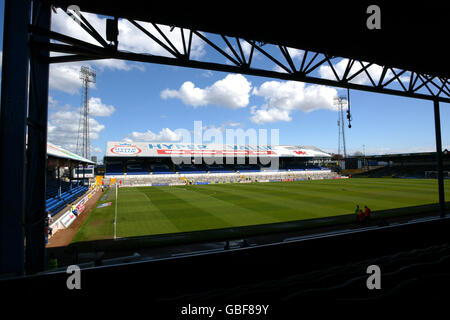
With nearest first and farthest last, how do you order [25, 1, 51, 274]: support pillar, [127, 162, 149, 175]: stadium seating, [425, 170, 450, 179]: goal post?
1. [25, 1, 51, 274]: support pillar
2. [425, 170, 450, 179]: goal post
3. [127, 162, 149, 175]: stadium seating

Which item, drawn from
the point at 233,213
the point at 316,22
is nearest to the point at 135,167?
the point at 233,213

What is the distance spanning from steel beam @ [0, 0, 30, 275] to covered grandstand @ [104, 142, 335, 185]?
4112 centimetres

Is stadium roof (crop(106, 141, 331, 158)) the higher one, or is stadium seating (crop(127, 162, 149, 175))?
stadium roof (crop(106, 141, 331, 158))

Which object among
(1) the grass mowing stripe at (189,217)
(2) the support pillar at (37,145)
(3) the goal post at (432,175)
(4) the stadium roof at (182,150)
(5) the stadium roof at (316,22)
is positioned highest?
(4) the stadium roof at (182,150)

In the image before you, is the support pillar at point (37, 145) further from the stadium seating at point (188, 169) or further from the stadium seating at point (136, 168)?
the stadium seating at point (188, 169)

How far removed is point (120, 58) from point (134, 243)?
9.43m

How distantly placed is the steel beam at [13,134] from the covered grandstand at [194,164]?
135 ft

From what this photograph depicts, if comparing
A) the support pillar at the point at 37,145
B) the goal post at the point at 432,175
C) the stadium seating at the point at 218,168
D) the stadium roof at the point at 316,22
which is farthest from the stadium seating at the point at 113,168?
the goal post at the point at 432,175

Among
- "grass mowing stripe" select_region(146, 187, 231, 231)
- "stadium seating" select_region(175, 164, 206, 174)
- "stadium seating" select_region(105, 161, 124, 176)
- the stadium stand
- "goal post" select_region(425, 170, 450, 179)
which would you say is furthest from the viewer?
"stadium seating" select_region(175, 164, 206, 174)

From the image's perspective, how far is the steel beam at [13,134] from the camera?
3.27 metres

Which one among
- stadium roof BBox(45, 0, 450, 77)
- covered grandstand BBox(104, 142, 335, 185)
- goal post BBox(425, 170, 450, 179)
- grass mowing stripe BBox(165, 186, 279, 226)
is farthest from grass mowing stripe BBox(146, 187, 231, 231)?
goal post BBox(425, 170, 450, 179)

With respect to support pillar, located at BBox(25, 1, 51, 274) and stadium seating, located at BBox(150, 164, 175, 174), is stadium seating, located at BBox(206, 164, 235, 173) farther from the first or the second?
support pillar, located at BBox(25, 1, 51, 274)

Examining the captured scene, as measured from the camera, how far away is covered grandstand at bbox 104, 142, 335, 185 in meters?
46.5
